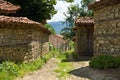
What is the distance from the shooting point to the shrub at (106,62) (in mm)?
12273

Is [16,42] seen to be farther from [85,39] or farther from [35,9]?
[35,9]

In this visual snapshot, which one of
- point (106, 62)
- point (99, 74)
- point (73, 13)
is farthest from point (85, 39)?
point (73, 13)

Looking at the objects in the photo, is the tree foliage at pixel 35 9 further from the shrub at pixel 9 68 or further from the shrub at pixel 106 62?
the shrub at pixel 106 62

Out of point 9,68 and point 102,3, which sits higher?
point 102,3

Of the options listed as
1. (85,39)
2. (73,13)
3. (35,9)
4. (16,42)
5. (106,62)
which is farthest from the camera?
(73,13)

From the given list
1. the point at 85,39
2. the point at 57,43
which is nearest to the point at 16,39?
the point at 85,39

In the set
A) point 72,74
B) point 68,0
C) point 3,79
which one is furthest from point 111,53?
point 68,0

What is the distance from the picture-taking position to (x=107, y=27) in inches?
531

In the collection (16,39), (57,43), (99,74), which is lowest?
(57,43)

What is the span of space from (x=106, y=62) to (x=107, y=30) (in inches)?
72.0

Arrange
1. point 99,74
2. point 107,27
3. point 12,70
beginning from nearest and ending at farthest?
point 99,74 → point 12,70 → point 107,27

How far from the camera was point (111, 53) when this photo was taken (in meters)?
13.1

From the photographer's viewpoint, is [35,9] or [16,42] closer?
[16,42]

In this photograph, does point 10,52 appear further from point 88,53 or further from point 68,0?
point 68,0
